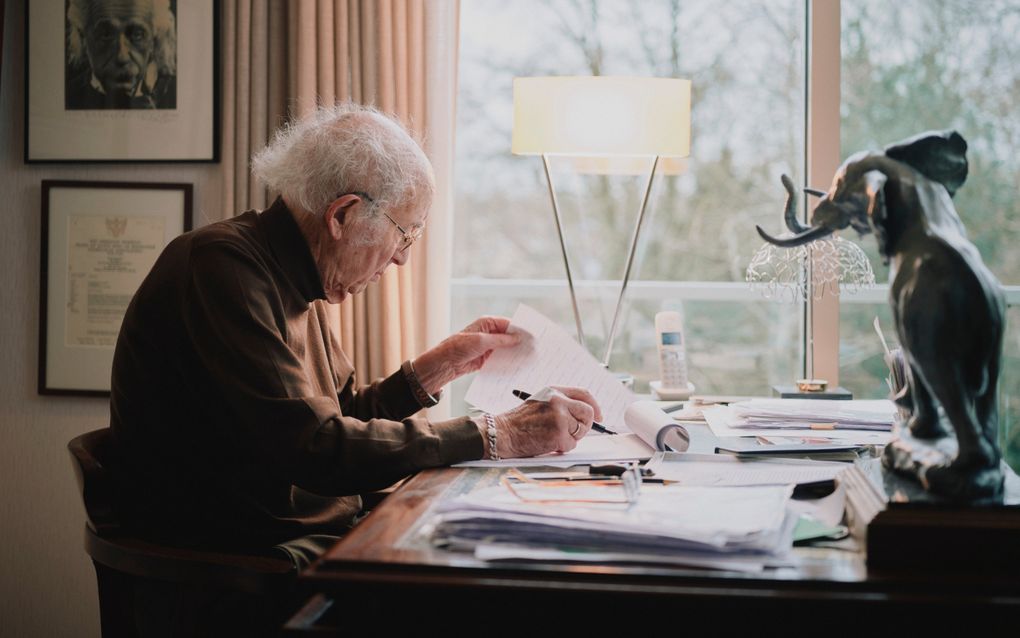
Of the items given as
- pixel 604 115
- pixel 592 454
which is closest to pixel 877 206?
pixel 592 454

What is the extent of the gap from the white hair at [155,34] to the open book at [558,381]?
4.89 ft

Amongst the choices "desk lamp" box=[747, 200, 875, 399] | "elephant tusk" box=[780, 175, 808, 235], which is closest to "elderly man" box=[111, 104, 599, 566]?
"elephant tusk" box=[780, 175, 808, 235]

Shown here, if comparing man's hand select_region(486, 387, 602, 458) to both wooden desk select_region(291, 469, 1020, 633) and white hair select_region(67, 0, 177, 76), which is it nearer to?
wooden desk select_region(291, 469, 1020, 633)

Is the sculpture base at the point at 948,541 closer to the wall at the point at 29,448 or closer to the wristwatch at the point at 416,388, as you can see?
the wristwatch at the point at 416,388

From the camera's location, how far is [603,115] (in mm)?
2125

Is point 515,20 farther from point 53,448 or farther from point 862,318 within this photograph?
point 53,448

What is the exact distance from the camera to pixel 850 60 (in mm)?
2637

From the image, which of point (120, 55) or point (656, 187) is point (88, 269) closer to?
point (120, 55)

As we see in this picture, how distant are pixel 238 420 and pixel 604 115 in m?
1.19

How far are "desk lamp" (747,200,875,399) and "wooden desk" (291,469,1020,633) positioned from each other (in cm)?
131

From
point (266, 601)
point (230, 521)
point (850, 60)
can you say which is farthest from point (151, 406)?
point (850, 60)

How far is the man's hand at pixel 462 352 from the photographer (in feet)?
5.78

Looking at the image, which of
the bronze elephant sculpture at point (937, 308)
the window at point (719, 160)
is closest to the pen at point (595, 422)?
the bronze elephant sculpture at point (937, 308)

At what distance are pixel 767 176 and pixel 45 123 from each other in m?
2.10
